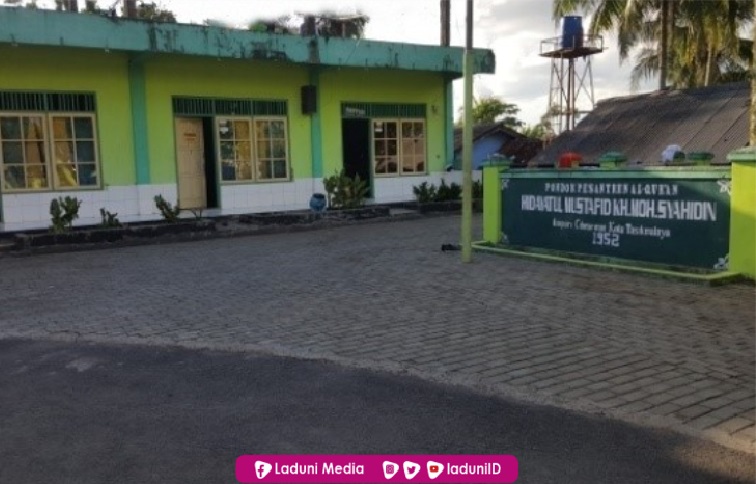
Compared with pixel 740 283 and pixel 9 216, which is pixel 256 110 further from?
pixel 740 283

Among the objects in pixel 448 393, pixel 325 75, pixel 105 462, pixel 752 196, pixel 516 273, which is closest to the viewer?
pixel 105 462

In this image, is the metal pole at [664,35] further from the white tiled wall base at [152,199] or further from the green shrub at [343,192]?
the green shrub at [343,192]

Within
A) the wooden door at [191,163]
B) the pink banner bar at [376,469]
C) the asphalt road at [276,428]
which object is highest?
the wooden door at [191,163]

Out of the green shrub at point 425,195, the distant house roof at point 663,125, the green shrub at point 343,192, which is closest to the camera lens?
the green shrub at point 343,192

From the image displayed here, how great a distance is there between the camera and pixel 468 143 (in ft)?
31.3

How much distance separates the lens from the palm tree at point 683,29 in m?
24.2

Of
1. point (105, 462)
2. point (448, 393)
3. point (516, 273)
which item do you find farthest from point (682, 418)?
point (516, 273)

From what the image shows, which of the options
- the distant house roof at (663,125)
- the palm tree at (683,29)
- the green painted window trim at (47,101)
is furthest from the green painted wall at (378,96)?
the palm tree at (683,29)

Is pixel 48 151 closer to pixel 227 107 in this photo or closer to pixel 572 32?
pixel 227 107

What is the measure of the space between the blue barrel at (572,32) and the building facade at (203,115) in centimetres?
646

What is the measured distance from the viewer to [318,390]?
4.70 m

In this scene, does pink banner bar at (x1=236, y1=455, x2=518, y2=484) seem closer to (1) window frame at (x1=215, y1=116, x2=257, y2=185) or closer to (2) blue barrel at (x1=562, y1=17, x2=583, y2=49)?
(1) window frame at (x1=215, y1=116, x2=257, y2=185)

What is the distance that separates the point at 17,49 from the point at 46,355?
10410 millimetres

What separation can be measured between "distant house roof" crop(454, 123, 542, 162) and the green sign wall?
75.9 ft
